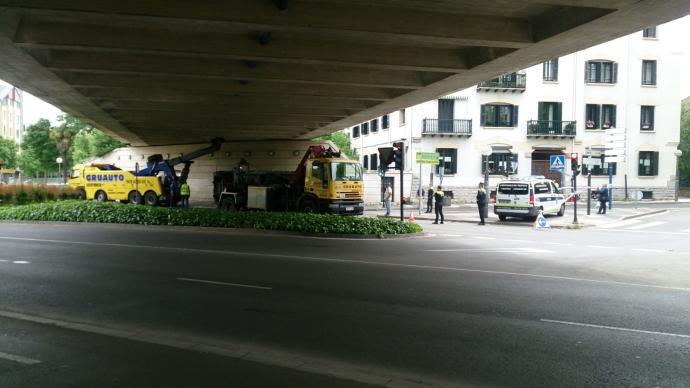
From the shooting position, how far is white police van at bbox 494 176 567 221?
26391 millimetres

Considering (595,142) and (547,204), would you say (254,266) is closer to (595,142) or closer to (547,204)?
(547,204)

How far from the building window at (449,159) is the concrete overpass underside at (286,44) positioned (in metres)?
19.7

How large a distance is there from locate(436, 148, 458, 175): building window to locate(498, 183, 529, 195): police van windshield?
46.2ft

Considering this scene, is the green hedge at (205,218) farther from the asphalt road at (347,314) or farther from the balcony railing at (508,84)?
the balcony railing at (508,84)

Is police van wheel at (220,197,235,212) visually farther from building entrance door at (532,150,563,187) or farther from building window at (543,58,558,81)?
building window at (543,58,558,81)

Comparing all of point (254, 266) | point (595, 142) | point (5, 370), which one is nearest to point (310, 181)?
point (254, 266)

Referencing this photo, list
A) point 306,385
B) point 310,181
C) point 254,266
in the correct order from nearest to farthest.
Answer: point 306,385 < point 254,266 < point 310,181

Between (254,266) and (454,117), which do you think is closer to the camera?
(254,266)

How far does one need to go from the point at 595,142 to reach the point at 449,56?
32.8m

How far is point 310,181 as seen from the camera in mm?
24203

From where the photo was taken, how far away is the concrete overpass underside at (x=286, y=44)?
35.2 ft

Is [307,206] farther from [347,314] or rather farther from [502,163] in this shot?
[502,163]

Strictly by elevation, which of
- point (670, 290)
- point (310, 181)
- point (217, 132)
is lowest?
point (670, 290)

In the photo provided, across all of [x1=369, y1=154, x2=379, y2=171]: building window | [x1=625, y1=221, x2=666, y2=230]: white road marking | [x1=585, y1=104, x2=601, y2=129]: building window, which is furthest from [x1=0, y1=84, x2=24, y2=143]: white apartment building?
[x1=625, y1=221, x2=666, y2=230]: white road marking
